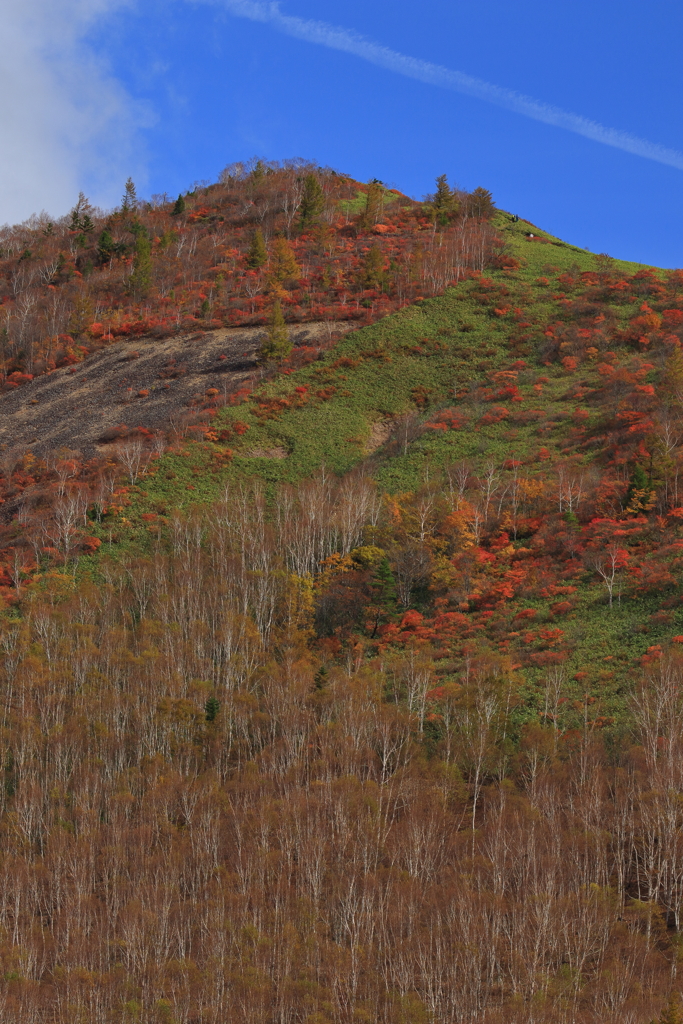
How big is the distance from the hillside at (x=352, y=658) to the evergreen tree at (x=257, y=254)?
9666 mm

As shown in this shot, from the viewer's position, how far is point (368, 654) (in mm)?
53406

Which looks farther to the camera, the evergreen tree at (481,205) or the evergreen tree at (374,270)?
the evergreen tree at (481,205)

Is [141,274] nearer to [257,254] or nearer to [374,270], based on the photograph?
[257,254]

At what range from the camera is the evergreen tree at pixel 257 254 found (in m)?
117

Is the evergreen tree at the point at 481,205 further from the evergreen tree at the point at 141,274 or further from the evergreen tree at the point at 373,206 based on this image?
the evergreen tree at the point at 141,274

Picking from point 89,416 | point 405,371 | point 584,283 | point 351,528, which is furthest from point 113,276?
point 351,528

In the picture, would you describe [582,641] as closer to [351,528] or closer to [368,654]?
[368,654]

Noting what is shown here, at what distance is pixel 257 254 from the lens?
11750 centimetres

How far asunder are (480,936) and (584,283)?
96.4 meters

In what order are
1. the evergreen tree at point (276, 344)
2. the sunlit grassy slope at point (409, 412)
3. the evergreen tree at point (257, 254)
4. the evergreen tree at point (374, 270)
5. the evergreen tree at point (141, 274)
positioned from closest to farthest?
the sunlit grassy slope at point (409, 412)
the evergreen tree at point (276, 344)
the evergreen tree at point (374, 270)
the evergreen tree at point (141, 274)
the evergreen tree at point (257, 254)

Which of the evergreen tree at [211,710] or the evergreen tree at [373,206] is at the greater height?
the evergreen tree at [373,206]

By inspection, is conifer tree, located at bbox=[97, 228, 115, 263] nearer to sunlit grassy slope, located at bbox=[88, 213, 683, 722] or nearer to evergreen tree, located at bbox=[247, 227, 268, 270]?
evergreen tree, located at bbox=[247, 227, 268, 270]

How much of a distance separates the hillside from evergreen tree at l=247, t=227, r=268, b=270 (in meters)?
9.67

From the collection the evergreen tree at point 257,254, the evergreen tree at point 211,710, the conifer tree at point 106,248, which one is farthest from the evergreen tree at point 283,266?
the evergreen tree at point 211,710
